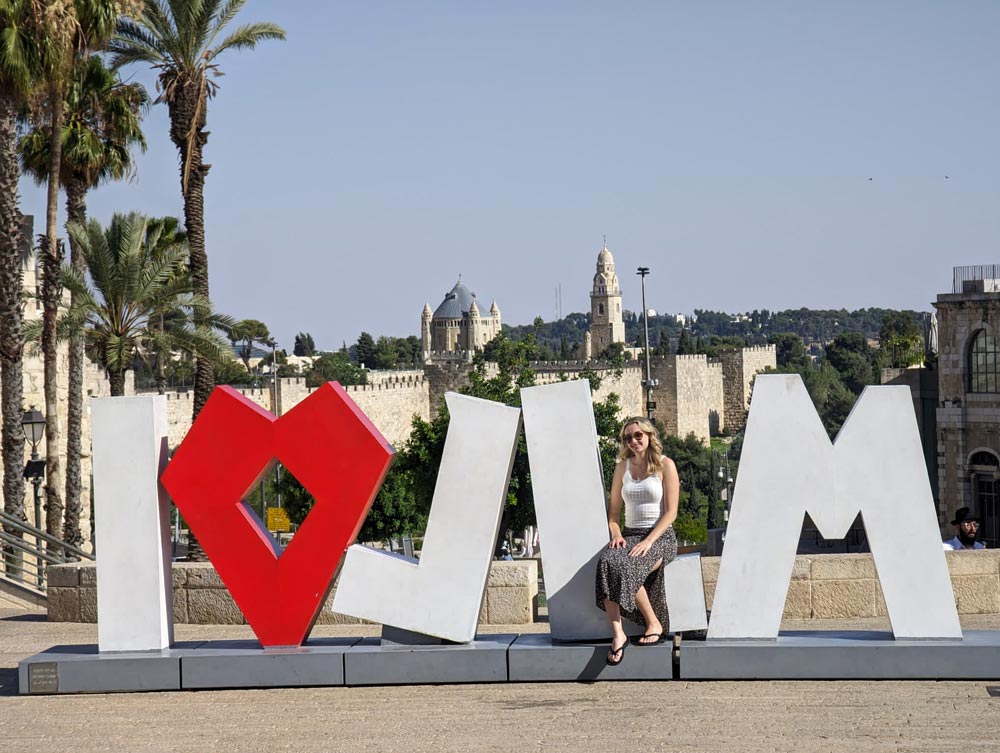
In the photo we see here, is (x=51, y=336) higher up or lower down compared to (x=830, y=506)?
higher up

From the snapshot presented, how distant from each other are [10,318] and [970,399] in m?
22.4

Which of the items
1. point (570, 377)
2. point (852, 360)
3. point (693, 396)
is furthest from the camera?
point (852, 360)

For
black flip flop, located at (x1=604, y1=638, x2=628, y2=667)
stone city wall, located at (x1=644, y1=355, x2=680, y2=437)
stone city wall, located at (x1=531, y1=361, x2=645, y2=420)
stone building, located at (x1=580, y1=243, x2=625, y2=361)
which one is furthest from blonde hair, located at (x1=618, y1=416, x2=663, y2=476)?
stone building, located at (x1=580, y1=243, x2=625, y2=361)

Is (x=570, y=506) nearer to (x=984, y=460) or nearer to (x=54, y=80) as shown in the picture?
(x=54, y=80)

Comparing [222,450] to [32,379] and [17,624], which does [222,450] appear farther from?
[32,379]

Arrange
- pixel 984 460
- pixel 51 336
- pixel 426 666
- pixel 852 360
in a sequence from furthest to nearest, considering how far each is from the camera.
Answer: pixel 852 360, pixel 984 460, pixel 51 336, pixel 426 666

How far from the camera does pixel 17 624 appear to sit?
1076cm

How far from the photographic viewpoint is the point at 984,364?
31812 millimetres

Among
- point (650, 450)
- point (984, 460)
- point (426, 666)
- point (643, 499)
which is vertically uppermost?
point (650, 450)

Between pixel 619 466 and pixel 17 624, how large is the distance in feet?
18.5

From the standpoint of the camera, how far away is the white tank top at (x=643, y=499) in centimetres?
734

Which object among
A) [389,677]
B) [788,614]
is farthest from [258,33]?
[389,677]

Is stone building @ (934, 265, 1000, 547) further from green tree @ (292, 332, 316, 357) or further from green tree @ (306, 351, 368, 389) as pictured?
green tree @ (292, 332, 316, 357)

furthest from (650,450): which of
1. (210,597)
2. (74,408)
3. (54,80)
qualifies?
(74,408)
